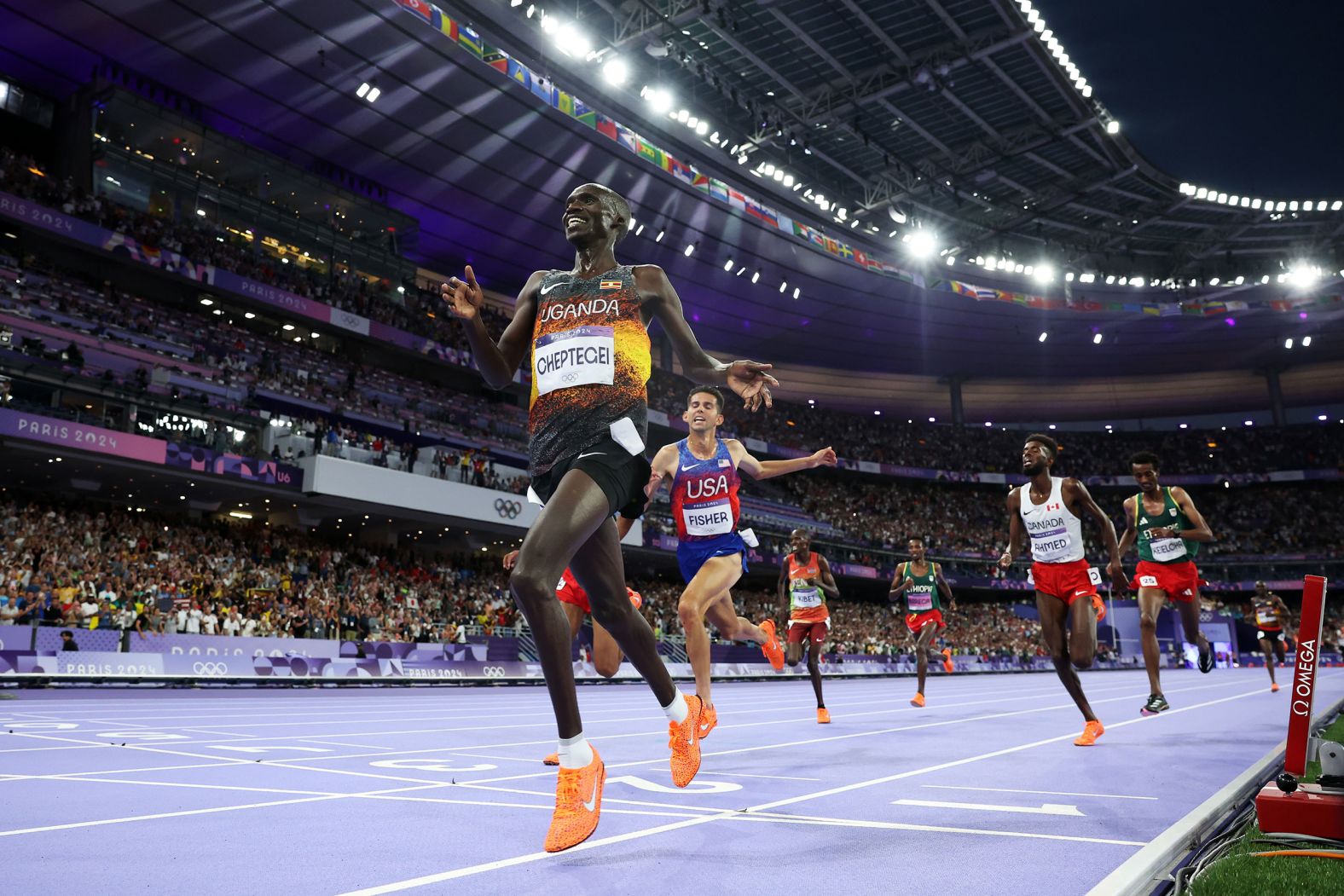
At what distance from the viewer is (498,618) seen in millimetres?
28141

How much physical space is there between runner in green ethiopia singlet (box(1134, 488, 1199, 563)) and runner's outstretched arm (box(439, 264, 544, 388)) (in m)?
8.05

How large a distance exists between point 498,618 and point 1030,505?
21.7 meters

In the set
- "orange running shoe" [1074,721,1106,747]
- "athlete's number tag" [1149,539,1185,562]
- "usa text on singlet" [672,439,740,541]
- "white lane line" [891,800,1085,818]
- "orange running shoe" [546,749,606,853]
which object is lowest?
"orange running shoe" [1074,721,1106,747]

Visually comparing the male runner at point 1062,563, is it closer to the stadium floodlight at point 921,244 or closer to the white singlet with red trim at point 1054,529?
the white singlet with red trim at point 1054,529

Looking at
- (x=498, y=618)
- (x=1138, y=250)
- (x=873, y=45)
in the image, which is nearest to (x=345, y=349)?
(x=498, y=618)

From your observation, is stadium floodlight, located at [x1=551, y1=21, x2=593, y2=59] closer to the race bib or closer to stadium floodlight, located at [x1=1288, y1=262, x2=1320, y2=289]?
the race bib

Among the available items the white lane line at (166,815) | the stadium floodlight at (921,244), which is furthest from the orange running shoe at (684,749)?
the stadium floodlight at (921,244)

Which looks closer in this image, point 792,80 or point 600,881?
point 600,881

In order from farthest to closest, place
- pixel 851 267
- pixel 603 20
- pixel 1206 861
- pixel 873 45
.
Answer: pixel 851 267, pixel 873 45, pixel 603 20, pixel 1206 861

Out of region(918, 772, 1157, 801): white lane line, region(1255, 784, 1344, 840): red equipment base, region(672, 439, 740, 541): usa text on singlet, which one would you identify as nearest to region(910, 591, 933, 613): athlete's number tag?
region(672, 439, 740, 541): usa text on singlet

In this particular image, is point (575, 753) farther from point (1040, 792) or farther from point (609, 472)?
point (1040, 792)

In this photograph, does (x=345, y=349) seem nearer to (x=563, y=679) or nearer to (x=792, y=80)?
(x=792, y=80)

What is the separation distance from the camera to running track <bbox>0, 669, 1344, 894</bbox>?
9.96 ft

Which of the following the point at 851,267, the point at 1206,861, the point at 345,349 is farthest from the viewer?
the point at 851,267
